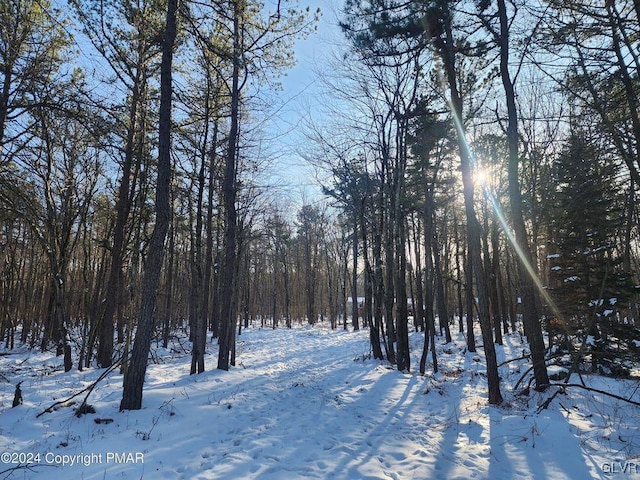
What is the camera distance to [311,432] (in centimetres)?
570

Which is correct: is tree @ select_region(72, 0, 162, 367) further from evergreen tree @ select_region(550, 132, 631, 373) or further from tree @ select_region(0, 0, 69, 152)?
evergreen tree @ select_region(550, 132, 631, 373)

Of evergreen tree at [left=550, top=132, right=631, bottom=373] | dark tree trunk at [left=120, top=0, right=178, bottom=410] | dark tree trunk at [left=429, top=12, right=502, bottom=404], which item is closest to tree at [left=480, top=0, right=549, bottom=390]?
dark tree trunk at [left=429, top=12, right=502, bottom=404]

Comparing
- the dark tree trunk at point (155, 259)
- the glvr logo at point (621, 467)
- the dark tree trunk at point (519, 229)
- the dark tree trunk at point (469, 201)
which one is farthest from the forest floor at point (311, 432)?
the dark tree trunk at point (469, 201)

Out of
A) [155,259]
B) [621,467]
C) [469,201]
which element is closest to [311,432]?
[155,259]

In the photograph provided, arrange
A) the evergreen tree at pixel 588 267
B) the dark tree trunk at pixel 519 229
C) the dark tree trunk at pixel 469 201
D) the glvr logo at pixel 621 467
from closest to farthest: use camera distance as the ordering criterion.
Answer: the glvr logo at pixel 621 467 < the dark tree trunk at pixel 469 201 < the dark tree trunk at pixel 519 229 < the evergreen tree at pixel 588 267

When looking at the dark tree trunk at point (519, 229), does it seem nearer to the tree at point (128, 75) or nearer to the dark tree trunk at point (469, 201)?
the dark tree trunk at point (469, 201)

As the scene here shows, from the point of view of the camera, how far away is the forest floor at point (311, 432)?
171 inches

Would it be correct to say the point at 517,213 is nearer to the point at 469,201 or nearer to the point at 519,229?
the point at 519,229

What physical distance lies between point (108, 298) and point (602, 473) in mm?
11568

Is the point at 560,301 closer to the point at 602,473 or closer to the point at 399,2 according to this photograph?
the point at 602,473

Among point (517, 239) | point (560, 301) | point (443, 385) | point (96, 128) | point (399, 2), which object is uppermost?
point (399, 2)

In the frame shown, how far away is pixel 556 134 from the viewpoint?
48.6 feet

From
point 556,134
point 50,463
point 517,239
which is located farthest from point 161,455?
point 556,134

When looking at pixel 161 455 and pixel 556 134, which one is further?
pixel 556 134
